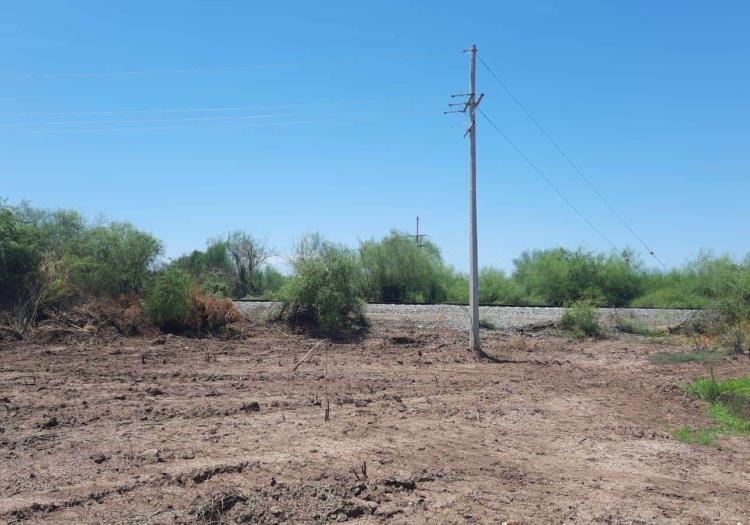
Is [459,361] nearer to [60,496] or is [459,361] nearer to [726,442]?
[726,442]

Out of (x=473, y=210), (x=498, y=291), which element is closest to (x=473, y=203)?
(x=473, y=210)

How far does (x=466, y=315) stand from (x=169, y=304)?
36.1 ft

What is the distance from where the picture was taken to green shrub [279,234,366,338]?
21875 mm

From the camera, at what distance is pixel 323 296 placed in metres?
21.8

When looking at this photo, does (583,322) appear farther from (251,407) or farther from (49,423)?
(49,423)

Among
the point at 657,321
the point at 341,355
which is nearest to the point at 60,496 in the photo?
the point at 341,355

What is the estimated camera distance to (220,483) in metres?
6.89

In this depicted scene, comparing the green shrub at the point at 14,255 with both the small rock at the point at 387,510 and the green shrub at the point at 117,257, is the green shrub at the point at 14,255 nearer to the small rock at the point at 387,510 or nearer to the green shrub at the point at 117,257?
the green shrub at the point at 117,257

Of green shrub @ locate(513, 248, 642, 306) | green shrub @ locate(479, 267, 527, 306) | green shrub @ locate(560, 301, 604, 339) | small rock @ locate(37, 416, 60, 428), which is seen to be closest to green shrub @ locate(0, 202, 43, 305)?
small rock @ locate(37, 416, 60, 428)

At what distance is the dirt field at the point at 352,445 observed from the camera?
21.2ft

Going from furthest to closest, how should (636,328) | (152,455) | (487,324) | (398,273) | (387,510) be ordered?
(398,273), (636,328), (487,324), (152,455), (387,510)

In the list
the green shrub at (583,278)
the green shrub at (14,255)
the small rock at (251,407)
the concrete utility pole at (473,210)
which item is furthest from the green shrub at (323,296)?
the green shrub at (583,278)

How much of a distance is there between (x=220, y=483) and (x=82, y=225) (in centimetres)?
2401

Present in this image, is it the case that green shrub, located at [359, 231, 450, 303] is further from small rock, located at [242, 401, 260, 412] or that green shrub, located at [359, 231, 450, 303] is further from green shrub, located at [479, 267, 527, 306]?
small rock, located at [242, 401, 260, 412]
